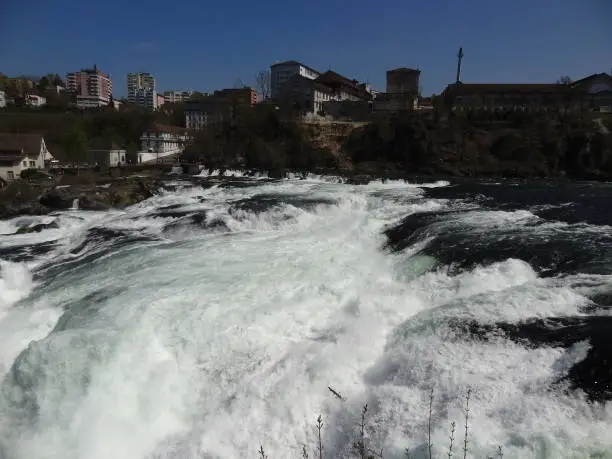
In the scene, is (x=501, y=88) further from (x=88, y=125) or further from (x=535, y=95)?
(x=88, y=125)

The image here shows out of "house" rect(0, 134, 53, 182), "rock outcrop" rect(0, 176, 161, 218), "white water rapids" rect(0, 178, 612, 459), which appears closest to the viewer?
"white water rapids" rect(0, 178, 612, 459)

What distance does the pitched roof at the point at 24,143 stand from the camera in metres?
40.9

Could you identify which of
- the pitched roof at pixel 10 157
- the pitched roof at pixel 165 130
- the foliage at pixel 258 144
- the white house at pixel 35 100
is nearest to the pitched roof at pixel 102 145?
the foliage at pixel 258 144

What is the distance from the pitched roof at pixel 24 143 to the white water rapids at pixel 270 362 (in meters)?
34.9

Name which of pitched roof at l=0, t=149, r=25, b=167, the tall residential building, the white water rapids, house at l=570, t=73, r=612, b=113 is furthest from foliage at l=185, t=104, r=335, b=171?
the tall residential building

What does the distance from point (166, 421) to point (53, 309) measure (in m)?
5.00

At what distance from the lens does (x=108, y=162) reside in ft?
158

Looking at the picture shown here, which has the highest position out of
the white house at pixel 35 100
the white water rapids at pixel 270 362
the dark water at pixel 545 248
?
the white house at pixel 35 100

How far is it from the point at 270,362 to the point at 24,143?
44.4 m

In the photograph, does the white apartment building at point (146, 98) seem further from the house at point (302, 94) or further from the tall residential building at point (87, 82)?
the house at point (302, 94)

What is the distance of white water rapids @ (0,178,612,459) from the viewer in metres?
5.95

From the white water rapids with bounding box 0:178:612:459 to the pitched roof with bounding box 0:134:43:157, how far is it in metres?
34.9

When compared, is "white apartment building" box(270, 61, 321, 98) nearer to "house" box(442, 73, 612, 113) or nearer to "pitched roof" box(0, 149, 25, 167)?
"house" box(442, 73, 612, 113)

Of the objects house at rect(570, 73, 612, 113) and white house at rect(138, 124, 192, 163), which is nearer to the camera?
house at rect(570, 73, 612, 113)
